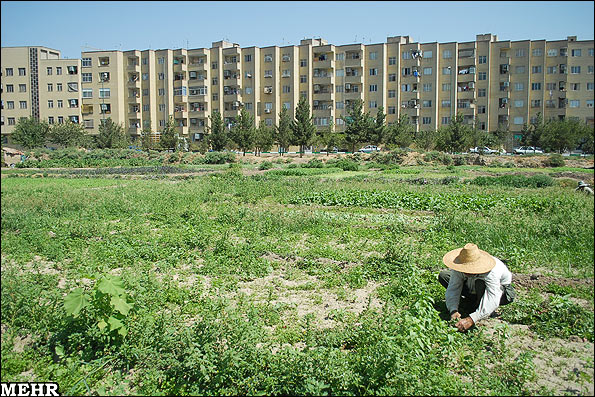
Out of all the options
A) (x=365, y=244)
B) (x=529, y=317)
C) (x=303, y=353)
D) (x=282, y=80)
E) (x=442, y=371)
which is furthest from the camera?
(x=282, y=80)

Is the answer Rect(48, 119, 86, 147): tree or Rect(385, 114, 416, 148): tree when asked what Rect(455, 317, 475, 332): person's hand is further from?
Rect(385, 114, 416, 148): tree

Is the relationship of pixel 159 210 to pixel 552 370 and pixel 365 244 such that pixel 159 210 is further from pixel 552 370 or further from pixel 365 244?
pixel 552 370

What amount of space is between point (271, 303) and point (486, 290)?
260cm

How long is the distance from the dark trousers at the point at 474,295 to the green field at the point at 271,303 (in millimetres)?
215

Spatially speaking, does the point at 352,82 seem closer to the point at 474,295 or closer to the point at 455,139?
the point at 455,139

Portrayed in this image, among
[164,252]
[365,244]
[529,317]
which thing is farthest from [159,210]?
[529,317]

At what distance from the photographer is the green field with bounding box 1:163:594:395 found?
4652mm

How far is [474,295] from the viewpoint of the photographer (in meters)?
6.36

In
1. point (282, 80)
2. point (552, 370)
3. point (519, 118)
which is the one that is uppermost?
point (282, 80)

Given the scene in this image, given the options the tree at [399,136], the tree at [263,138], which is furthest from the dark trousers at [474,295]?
the tree at [399,136]

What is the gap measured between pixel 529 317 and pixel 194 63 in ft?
275

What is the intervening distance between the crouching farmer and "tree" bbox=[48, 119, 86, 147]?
1708 inches

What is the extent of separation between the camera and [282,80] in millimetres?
82688

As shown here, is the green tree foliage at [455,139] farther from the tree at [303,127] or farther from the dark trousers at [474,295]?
the dark trousers at [474,295]
